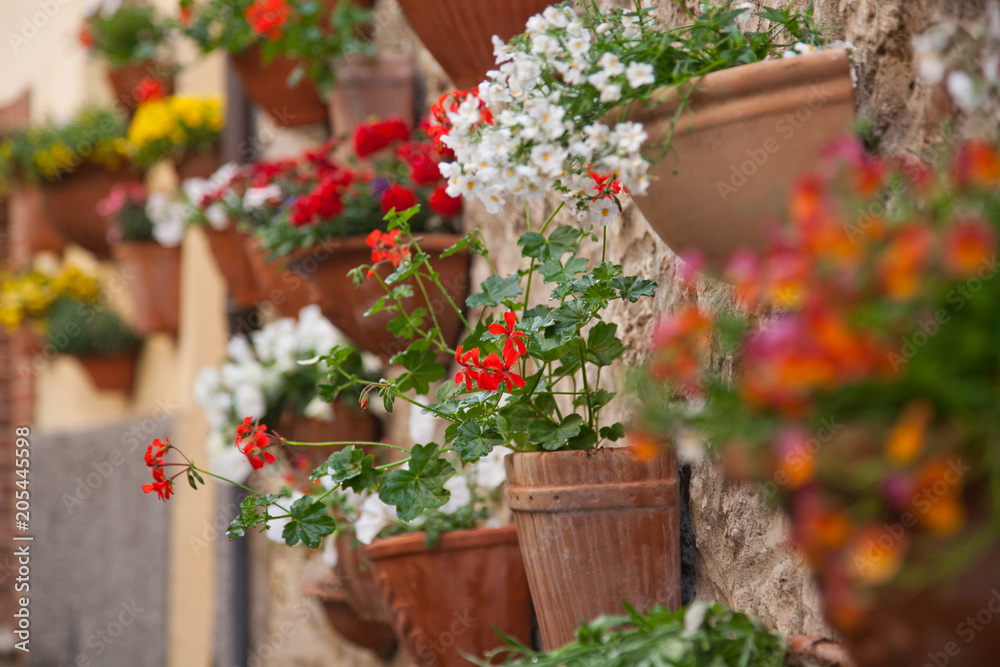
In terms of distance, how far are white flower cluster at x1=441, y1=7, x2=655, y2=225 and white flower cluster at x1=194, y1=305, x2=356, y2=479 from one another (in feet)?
5.20

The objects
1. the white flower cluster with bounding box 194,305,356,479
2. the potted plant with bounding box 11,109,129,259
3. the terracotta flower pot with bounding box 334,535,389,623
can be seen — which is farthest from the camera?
the potted plant with bounding box 11,109,129,259

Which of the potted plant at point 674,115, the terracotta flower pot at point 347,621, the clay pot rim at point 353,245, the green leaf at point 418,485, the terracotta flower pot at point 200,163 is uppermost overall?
the terracotta flower pot at point 200,163

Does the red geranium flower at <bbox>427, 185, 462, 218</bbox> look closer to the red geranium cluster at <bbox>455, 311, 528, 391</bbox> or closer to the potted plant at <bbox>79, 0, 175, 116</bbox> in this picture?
the red geranium cluster at <bbox>455, 311, 528, 391</bbox>

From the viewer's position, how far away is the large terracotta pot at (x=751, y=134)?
3.50ft

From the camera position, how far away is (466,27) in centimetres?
185

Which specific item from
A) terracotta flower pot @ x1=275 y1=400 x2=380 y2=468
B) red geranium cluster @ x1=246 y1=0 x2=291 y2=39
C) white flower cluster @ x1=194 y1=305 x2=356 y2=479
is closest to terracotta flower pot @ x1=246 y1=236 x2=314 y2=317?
white flower cluster @ x1=194 y1=305 x2=356 y2=479

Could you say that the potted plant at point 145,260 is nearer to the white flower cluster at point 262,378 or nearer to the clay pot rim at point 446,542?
the white flower cluster at point 262,378

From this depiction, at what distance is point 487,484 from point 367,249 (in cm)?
69

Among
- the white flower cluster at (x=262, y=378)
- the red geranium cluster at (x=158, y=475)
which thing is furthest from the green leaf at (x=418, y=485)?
the white flower cluster at (x=262, y=378)

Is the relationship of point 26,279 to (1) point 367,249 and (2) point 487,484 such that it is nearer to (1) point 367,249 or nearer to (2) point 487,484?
(1) point 367,249

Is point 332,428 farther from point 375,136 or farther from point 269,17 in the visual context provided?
point 269,17

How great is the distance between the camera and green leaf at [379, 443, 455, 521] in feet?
4.77

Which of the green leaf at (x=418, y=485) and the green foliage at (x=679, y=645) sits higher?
the green leaf at (x=418, y=485)

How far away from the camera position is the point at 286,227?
2.46 meters
